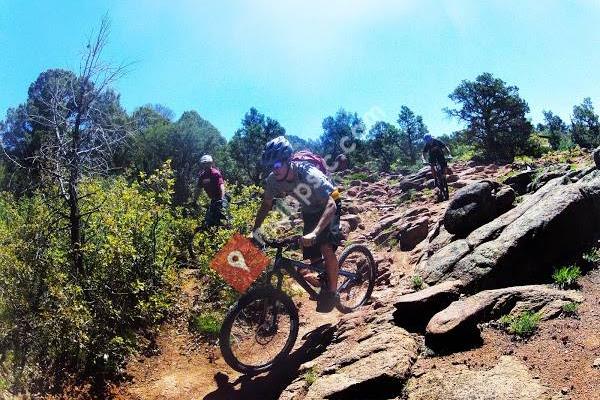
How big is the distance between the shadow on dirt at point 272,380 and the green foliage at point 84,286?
4.96ft

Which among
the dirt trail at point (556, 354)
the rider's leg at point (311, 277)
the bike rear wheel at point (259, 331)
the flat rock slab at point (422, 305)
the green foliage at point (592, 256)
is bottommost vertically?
the dirt trail at point (556, 354)

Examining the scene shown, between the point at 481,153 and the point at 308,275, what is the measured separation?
104 feet

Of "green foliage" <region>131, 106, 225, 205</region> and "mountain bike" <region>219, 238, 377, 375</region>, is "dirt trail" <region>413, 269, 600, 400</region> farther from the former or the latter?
"green foliage" <region>131, 106, 225, 205</region>

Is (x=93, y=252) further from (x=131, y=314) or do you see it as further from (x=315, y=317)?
(x=315, y=317)

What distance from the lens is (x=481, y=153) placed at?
1352 inches

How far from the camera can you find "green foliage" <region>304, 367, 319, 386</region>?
475 centimetres

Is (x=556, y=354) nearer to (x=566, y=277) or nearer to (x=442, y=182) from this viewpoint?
(x=566, y=277)

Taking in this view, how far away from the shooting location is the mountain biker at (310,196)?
5.74m

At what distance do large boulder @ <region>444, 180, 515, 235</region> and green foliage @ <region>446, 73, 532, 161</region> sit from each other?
83.6 ft

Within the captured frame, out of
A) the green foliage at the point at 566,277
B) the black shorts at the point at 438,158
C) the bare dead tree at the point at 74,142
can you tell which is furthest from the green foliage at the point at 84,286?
Answer: the black shorts at the point at 438,158

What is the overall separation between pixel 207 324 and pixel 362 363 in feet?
10.6

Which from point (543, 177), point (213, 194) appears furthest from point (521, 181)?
point (213, 194)

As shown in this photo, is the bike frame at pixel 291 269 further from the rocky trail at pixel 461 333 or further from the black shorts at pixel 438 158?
the black shorts at pixel 438 158

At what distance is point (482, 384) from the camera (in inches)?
145
